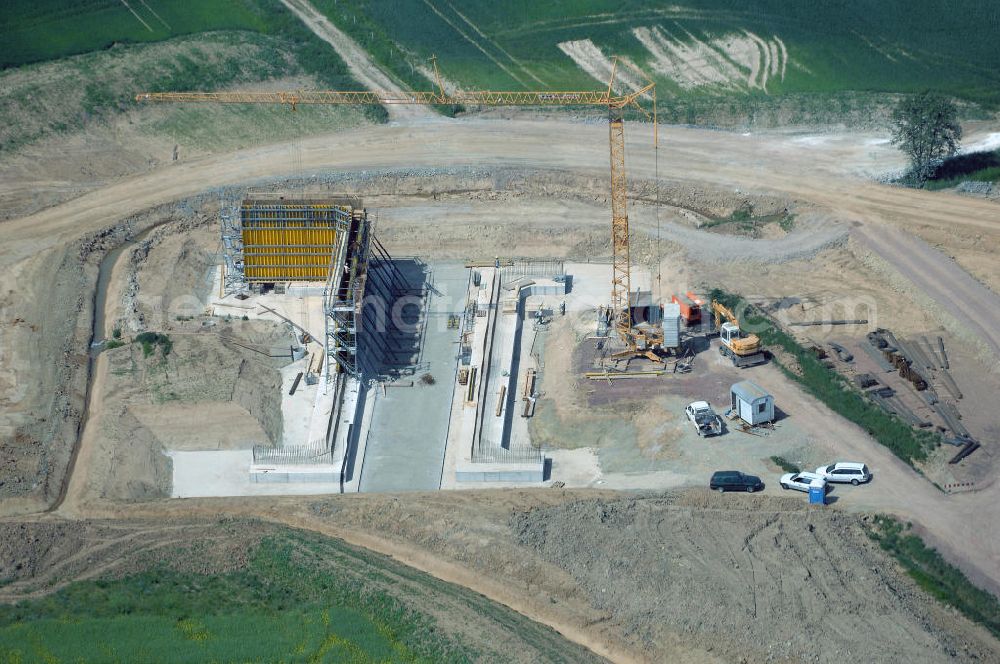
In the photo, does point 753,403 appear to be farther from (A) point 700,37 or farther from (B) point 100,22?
(B) point 100,22

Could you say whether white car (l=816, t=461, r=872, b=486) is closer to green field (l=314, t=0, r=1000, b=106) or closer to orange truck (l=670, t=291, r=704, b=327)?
orange truck (l=670, t=291, r=704, b=327)

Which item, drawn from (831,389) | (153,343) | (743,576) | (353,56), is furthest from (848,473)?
(353,56)

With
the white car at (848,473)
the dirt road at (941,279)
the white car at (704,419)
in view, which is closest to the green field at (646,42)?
the dirt road at (941,279)

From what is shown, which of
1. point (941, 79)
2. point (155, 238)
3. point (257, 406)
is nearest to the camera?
point (257, 406)

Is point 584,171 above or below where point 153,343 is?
above

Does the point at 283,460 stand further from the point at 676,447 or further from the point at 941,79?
the point at 941,79

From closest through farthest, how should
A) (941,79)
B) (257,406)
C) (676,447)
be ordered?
(676,447) < (257,406) < (941,79)

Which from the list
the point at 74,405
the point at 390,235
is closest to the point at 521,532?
the point at 74,405

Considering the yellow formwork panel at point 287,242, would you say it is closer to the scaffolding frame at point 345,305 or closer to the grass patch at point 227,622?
the scaffolding frame at point 345,305

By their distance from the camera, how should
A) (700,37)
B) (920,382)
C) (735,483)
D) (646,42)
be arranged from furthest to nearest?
(646,42)
(700,37)
(920,382)
(735,483)
